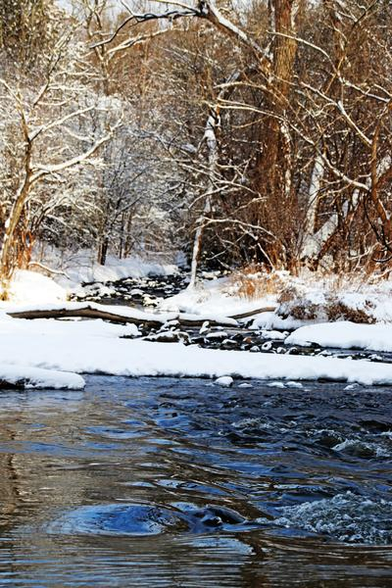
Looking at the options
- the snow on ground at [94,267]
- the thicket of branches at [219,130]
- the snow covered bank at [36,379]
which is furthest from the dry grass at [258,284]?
the snow covered bank at [36,379]

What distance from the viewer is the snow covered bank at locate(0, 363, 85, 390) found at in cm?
668

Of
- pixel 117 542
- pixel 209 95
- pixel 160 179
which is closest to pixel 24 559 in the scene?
pixel 117 542

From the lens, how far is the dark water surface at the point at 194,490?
227cm

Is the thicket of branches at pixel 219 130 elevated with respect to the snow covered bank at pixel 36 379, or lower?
elevated

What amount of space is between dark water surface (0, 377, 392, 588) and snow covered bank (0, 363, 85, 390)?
0.18 meters

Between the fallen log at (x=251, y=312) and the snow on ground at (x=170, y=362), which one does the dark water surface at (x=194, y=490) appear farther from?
the fallen log at (x=251, y=312)

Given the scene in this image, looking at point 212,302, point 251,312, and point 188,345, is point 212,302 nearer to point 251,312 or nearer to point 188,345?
point 251,312

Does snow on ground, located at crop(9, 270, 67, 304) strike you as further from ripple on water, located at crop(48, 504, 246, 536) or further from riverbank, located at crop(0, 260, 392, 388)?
ripple on water, located at crop(48, 504, 246, 536)

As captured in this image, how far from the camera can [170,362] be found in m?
8.14

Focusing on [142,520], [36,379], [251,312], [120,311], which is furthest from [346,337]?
[142,520]

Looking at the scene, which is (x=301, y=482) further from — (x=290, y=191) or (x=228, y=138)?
(x=228, y=138)

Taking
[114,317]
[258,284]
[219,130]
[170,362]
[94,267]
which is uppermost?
[219,130]

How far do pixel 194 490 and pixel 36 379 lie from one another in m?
3.40

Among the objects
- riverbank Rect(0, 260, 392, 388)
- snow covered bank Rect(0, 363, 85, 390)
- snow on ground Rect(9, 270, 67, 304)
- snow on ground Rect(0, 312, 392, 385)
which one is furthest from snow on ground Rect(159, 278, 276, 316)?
snow covered bank Rect(0, 363, 85, 390)
